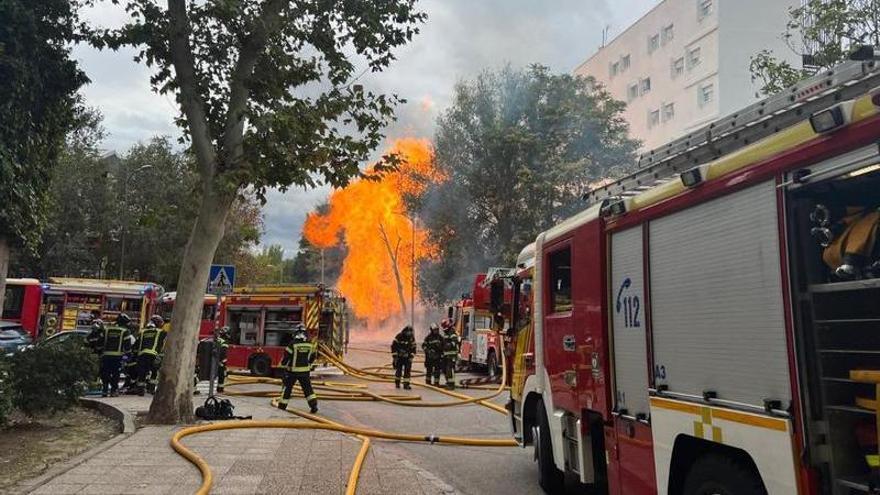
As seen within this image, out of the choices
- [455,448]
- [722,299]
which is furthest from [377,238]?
[722,299]

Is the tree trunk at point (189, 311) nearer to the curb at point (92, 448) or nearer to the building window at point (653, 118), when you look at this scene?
the curb at point (92, 448)

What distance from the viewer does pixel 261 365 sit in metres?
18.7

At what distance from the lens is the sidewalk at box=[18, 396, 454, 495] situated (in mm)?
Answer: 6090

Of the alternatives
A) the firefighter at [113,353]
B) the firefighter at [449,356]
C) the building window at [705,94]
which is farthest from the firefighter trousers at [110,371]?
the building window at [705,94]

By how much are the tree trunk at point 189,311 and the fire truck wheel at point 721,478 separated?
24.7ft

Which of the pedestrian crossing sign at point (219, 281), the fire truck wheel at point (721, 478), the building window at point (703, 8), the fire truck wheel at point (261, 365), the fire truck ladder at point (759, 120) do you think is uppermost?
the building window at point (703, 8)

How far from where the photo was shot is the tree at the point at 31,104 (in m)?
8.97

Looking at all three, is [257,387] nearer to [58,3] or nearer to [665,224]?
[58,3]

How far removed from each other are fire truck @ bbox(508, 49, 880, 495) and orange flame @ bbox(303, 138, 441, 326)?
108 feet

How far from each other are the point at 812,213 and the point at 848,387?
75cm

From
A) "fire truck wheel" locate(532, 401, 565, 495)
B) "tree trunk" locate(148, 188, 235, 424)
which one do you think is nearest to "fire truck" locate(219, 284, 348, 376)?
"tree trunk" locate(148, 188, 235, 424)

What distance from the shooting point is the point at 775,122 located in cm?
353

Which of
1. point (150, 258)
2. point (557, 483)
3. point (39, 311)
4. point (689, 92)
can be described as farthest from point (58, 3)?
point (689, 92)

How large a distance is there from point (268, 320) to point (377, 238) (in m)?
36.2
